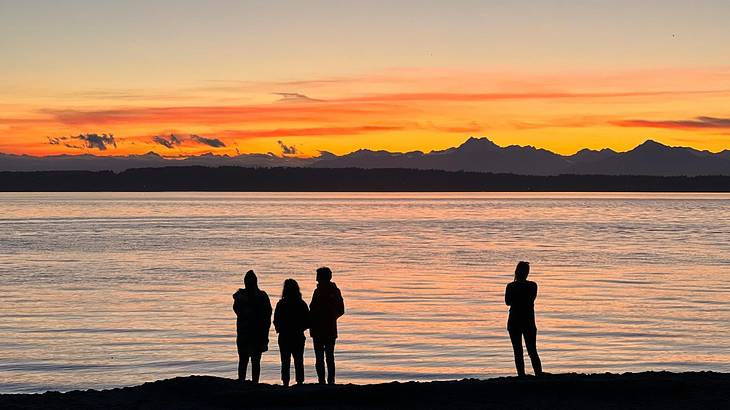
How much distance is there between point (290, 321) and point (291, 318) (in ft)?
0.15

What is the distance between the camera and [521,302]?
14469 mm

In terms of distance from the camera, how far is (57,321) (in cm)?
2980

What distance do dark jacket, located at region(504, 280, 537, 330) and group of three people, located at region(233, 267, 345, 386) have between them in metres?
2.34

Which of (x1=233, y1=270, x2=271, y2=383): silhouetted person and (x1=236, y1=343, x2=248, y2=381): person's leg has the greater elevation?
(x1=233, y1=270, x2=271, y2=383): silhouetted person

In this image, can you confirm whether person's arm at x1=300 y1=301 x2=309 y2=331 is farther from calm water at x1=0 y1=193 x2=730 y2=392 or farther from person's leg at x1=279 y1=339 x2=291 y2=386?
calm water at x1=0 y1=193 x2=730 y2=392

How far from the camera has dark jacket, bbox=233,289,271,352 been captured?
14.6 metres

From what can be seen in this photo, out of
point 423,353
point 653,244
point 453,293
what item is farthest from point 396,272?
point 653,244

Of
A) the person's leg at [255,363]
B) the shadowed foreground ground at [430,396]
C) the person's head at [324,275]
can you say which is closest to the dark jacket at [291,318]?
the person's head at [324,275]

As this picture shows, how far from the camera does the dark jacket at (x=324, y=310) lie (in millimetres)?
14852

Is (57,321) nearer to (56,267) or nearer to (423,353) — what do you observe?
(423,353)

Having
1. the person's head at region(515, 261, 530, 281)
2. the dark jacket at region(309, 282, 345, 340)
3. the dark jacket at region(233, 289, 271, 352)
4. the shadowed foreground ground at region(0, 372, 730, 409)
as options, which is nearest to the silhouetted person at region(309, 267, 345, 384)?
the dark jacket at region(309, 282, 345, 340)

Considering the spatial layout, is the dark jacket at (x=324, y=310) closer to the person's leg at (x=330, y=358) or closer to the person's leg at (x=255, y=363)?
the person's leg at (x=330, y=358)

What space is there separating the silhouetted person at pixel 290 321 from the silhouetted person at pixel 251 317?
0.64ft

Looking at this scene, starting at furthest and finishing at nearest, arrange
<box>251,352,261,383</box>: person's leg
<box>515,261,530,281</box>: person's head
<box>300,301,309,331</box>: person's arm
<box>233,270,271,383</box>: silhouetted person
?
<box>251,352,261,383</box>: person's leg
<box>300,301,309,331</box>: person's arm
<box>233,270,271,383</box>: silhouetted person
<box>515,261,530,281</box>: person's head
